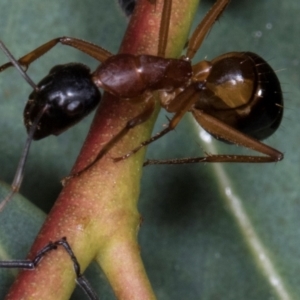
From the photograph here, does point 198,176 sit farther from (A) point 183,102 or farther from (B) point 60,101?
(B) point 60,101

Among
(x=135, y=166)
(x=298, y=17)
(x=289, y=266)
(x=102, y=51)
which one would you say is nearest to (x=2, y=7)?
(x=102, y=51)

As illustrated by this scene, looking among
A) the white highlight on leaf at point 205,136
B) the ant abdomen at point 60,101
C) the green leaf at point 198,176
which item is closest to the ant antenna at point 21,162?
the ant abdomen at point 60,101

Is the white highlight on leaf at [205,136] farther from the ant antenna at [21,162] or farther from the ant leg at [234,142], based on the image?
the ant antenna at [21,162]

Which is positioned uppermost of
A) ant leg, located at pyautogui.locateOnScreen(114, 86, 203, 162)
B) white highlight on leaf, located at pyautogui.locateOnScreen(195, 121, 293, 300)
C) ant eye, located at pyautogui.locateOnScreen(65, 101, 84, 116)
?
ant eye, located at pyautogui.locateOnScreen(65, 101, 84, 116)

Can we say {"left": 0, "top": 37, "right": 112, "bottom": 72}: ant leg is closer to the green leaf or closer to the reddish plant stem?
the green leaf

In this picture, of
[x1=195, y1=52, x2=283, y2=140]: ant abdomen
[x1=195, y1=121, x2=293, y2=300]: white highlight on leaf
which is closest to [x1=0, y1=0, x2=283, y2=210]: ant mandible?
[x1=195, y1=52, x2=283, y2=140]: ant abdomen

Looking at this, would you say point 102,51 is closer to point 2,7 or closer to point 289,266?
point 2,7
